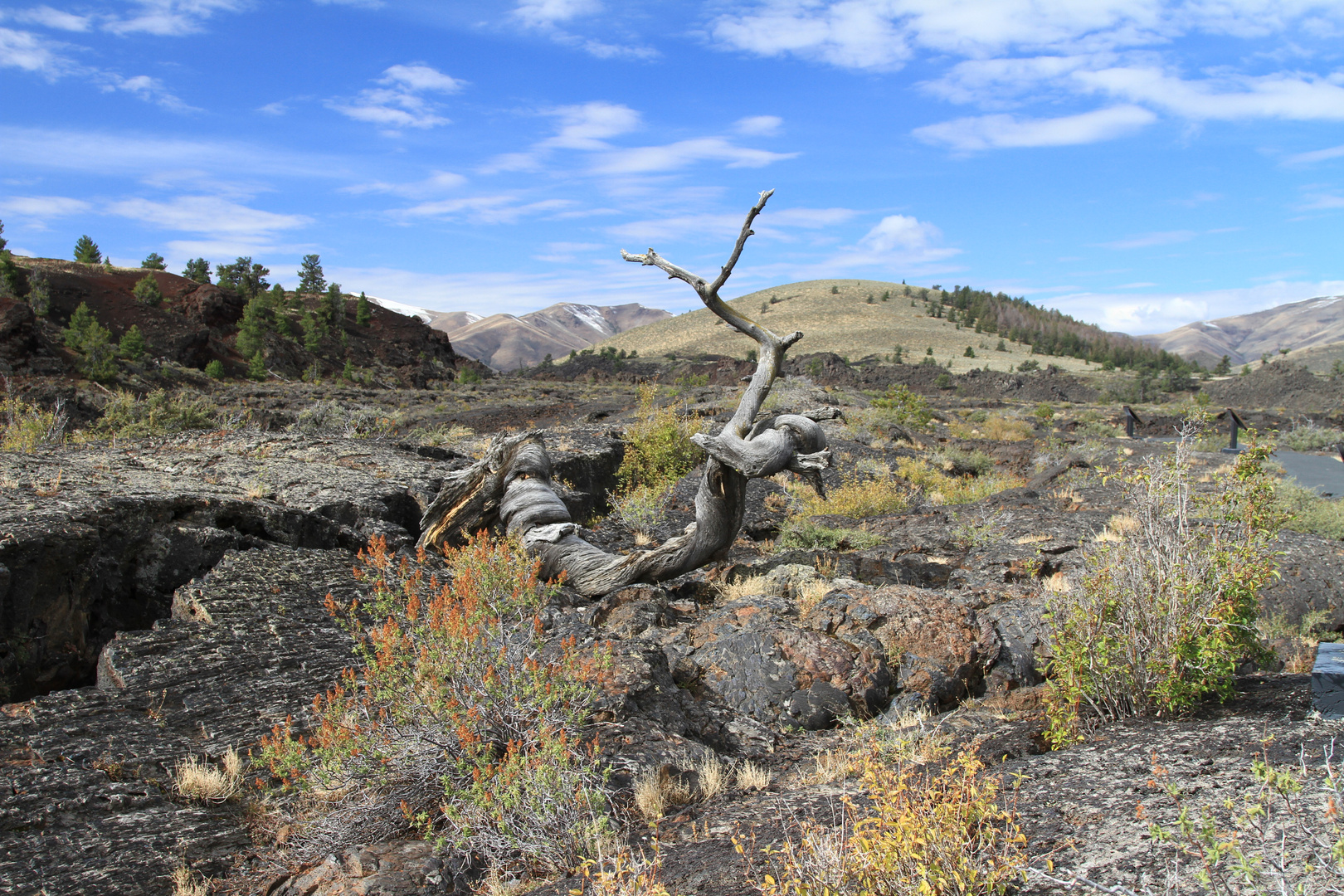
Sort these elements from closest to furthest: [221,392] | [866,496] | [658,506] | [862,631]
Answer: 1. [862,631]
2. [658,506]
3. [866,496]
4. [221,392]

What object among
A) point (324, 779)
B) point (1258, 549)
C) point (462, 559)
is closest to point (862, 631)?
point (1258, 549)

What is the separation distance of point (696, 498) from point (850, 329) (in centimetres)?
8177

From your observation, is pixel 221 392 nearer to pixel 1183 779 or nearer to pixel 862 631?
pixel 862 631

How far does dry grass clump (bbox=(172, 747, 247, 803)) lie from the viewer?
3.87m

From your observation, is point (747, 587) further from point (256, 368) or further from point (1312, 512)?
point (256, 368)

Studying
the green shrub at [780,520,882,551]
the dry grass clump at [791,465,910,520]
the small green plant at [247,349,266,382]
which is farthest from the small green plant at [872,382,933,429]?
the small green plant at [247,349,266,382]

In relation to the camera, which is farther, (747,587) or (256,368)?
(256,368)

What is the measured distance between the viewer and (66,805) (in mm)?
3537

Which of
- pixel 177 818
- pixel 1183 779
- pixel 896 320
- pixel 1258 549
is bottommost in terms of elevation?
pixel 177 818

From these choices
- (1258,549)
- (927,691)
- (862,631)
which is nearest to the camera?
(1258,549)

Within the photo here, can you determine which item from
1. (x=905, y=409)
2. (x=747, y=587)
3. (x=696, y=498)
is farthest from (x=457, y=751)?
(x=905, y=409)

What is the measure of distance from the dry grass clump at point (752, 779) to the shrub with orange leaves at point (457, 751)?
84cm

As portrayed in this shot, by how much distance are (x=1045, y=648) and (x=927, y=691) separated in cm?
101

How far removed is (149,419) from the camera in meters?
14.1
